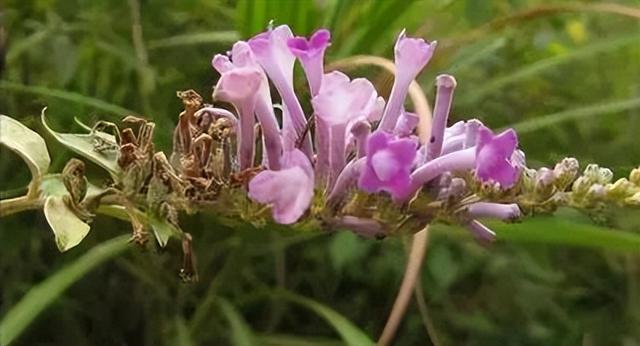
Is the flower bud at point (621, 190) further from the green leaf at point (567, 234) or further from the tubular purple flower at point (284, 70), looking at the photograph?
the green leaf at point (567, 234)

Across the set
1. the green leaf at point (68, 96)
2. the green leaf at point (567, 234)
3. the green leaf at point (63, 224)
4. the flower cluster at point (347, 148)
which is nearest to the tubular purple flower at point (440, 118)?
the flower cluster at point (347, 148)

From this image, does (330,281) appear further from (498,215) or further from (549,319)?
(498,215)

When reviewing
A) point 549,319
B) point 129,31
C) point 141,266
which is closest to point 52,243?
point 141,266

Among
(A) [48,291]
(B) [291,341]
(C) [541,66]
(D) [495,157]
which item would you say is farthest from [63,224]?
(C) [541,66]

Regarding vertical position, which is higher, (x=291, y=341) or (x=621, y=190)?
(x=621, y=190)

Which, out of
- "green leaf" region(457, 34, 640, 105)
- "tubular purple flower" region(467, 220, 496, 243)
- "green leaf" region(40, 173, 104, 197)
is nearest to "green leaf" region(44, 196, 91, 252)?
"green leaf" region(40, 173, 104, 197)

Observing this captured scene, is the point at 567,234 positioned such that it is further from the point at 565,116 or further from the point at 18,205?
the point at 18,205

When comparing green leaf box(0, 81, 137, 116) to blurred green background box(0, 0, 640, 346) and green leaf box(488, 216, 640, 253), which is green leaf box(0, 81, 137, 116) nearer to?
blurred green background box(0, 0, 640, 346)
